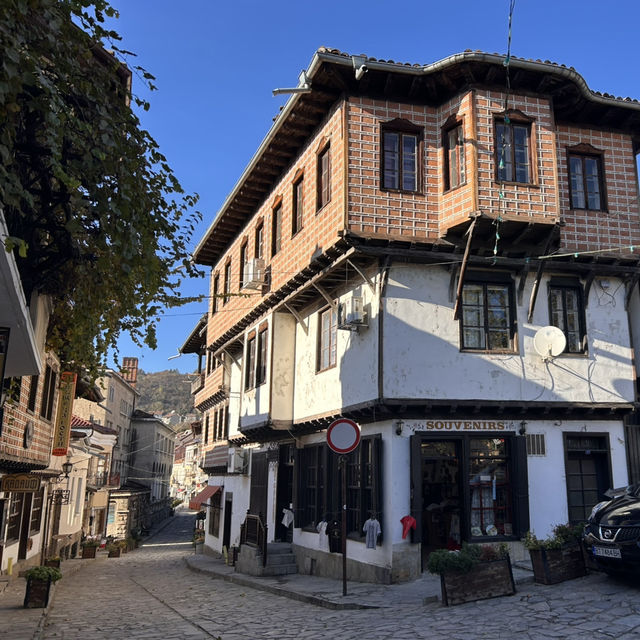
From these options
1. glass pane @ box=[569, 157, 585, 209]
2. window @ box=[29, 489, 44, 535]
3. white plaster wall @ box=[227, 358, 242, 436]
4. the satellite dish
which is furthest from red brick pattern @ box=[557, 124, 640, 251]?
window @ box=[29, 489, 44, 535]

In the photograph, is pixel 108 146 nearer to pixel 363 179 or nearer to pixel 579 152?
pixel 363 179

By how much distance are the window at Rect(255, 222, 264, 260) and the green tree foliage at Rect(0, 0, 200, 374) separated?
1142 cm

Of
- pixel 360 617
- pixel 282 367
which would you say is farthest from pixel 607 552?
pixel 282 367

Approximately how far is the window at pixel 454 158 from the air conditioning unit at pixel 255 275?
698 cm

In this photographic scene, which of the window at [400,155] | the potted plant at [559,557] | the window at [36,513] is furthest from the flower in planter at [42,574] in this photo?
the window at [400,155]

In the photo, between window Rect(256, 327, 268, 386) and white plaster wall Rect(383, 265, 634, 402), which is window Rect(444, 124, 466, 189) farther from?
window Rect(256, 327, 268, 386)

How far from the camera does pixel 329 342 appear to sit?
16.4 metres

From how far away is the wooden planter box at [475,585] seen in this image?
9.67 metres

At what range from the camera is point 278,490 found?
1914 cm

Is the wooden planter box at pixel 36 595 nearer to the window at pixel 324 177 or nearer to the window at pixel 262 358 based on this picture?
the window at pixel 262 358

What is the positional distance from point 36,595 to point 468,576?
25.6ft

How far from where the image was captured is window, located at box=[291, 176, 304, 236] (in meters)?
17.8

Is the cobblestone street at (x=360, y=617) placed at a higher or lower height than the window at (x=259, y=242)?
lower

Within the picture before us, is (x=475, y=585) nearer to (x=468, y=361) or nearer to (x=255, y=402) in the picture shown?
(x=468, y=361)
